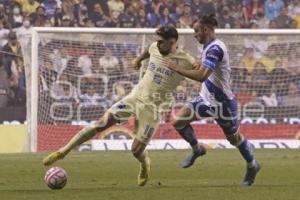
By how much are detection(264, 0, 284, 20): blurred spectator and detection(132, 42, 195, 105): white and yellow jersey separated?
1711 cm

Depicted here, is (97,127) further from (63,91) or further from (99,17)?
(99,17)

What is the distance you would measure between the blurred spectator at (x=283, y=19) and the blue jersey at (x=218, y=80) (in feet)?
52.6

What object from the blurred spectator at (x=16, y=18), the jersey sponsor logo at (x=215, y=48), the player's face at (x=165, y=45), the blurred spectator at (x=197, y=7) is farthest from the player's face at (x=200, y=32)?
the blurred spectator at (x=197, y=7)

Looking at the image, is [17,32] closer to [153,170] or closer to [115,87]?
[115,87]

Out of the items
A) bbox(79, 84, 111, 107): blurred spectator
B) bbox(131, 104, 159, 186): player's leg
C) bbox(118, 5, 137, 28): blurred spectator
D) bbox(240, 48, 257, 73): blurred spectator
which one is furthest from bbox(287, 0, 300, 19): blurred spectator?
bbox(131, 104, 159, 186): player's leg

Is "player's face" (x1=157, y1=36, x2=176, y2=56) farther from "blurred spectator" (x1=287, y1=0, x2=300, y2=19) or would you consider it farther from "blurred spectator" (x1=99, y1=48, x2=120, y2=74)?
"blurred spectator" (x1=287, y1=0, x2=300, y2=19)

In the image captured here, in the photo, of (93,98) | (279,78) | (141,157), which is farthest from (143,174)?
(279,78)

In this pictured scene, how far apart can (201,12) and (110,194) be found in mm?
17978

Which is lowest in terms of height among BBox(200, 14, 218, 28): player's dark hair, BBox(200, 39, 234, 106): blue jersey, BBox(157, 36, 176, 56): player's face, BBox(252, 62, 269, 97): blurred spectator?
BBox(252, 62, 269, 97): blurred spectator

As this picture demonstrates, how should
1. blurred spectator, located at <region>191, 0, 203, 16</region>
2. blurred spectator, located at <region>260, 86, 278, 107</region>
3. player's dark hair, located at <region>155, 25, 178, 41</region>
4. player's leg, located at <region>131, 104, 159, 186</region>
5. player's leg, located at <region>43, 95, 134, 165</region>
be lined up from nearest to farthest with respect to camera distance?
1. player's leg, located at <region>43, 95, 134, 165</region>
2. player's dark hair, located at <region>155, 25, 178, 41</region>
3. player's leg, located at <region>131, 104, 159, 186</region>
4. blurred spectator, located at <region>260, 86, 278, 107</region>
5. blurred spectator, located at <region>191, 0, 203, 16</region>

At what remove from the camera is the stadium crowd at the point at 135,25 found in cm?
2270

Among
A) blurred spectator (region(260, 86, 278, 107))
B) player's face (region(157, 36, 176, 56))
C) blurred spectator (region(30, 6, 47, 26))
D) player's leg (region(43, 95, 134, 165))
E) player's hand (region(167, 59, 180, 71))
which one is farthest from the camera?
blurred spectator (region(30, 6, 47, 26))

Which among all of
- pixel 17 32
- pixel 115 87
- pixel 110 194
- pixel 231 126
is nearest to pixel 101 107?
pixel 115 87

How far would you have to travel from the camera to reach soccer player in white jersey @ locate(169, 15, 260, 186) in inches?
459
